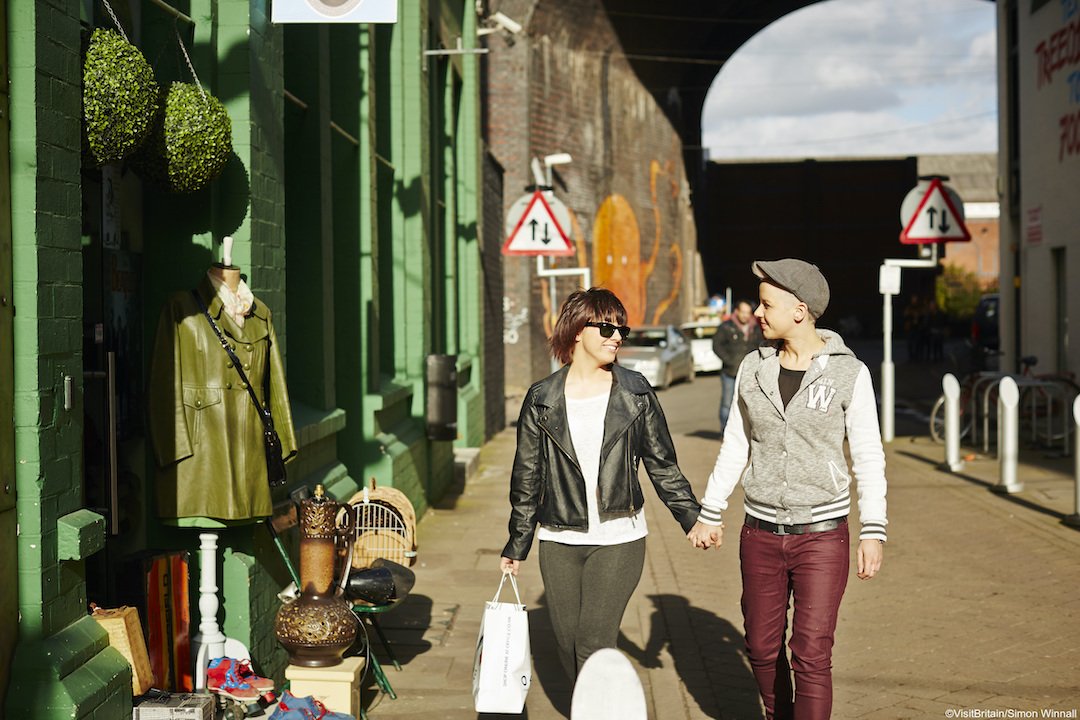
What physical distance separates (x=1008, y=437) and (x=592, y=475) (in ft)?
26.7

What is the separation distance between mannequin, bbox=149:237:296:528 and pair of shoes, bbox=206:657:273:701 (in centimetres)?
59

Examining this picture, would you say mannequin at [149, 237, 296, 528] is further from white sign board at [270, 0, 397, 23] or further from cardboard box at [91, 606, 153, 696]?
white sign board at [270, 0, 397, 23]

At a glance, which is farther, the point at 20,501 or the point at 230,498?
the point at 230,498

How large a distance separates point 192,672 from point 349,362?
13.7 ft

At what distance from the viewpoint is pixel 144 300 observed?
614 centimetres

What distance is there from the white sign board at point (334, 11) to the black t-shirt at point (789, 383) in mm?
2305

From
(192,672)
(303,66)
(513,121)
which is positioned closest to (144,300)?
(192,672)

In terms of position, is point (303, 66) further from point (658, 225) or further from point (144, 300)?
point (658, 225)

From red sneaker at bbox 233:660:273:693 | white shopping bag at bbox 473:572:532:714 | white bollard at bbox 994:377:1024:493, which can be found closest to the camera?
white shopping bag at bbox 473:572:532:714

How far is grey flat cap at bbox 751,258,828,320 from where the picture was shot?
5.07m

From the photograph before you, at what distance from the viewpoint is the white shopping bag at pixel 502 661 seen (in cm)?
492

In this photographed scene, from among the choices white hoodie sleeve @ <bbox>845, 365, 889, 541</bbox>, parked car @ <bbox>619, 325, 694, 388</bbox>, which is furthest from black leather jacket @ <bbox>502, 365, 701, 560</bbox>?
parked car @ <bbox>619, 325, 694, 388</bbox>

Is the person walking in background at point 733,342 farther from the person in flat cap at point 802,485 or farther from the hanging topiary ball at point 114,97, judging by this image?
the hanging topiary ball at point 114,97

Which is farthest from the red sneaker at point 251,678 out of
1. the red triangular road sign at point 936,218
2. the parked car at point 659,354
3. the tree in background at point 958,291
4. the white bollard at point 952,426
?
the tree in background at point 958,291
